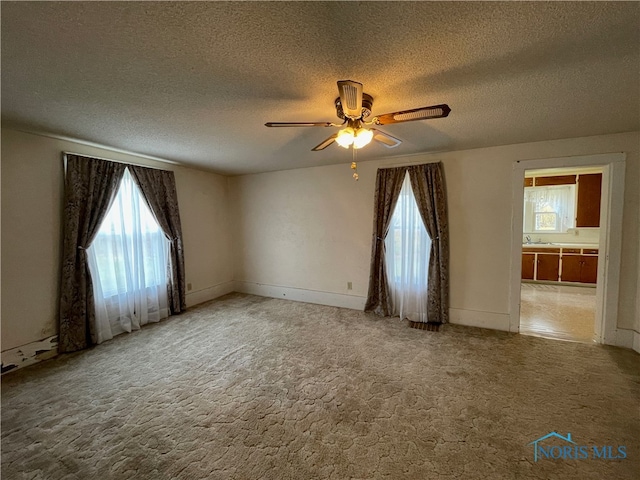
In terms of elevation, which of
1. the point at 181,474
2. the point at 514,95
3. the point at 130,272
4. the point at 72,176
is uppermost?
the point at 514,95

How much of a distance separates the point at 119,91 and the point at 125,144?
5.03ft

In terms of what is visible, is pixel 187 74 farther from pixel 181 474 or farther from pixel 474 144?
pixel 474 144

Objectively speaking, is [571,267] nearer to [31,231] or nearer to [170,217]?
[170,217]

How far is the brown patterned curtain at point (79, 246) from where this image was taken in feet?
9.45

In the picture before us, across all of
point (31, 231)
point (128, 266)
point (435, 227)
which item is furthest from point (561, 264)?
point (31, 231)

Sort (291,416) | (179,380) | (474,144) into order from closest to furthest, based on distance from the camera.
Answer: (291,416) → (179,380) → (474,144)

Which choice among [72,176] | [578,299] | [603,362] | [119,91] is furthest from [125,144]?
[578,299]

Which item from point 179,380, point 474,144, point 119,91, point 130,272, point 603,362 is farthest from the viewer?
point 130,272

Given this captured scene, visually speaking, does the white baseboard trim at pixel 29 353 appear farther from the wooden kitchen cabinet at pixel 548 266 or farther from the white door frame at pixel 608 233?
the wooden kitchen cabinet at pixel 548 266

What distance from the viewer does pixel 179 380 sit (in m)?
2.40

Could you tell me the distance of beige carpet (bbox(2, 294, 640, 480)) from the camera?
1560 millimetres

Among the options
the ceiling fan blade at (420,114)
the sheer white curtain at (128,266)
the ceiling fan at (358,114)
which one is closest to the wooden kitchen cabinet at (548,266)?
the ceiling fan at (358,114)

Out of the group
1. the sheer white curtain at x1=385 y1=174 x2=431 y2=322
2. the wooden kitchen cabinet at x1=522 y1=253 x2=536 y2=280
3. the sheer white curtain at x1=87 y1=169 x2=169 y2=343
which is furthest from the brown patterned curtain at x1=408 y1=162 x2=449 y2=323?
the sheer white curtain at x1=87 y1=169 x2=169 y2=343

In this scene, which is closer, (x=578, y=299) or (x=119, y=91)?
(x=119, y=91)
